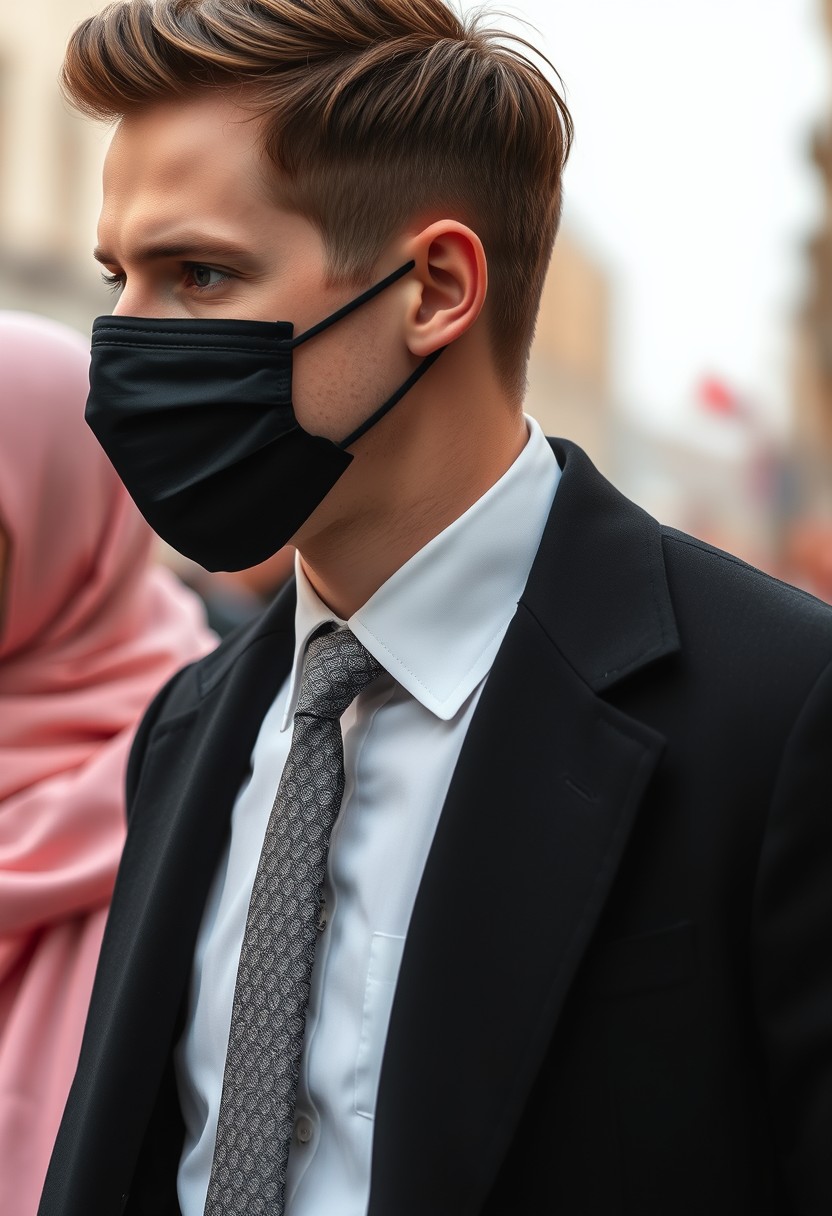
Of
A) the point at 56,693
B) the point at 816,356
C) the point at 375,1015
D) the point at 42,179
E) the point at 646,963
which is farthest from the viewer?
the point at 816,356

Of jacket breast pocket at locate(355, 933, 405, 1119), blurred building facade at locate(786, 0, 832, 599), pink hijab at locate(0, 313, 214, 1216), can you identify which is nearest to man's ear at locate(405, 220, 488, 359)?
jacket breast pocket at locate(355, 933, 405, 1119)

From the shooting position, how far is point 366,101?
62.3 inches

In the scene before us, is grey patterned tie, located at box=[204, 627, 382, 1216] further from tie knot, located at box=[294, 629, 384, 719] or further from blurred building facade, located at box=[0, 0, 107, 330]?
blurred building facade, located at box=[0, 0, 107, 330]

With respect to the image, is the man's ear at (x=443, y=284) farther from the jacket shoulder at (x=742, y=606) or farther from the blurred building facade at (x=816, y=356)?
the blurred building facade at (x=816, y=356)

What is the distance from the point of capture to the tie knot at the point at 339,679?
1.61 metres

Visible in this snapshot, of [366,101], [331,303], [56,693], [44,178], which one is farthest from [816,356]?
[331,303]

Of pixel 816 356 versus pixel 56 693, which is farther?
pixel 816 356

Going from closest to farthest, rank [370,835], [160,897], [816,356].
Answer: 1. [370,835]
2. [160,897]
3. [816,356]

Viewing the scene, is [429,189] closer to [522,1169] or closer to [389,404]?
[389,404]

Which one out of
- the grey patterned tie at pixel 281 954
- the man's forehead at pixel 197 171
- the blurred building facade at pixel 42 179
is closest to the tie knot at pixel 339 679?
the grey patterned tie at pixel 281 954

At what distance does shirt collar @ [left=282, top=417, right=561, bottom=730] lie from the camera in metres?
1.57

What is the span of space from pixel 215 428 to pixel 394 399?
22 centimetres

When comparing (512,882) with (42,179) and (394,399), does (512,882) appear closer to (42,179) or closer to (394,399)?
(394,399)

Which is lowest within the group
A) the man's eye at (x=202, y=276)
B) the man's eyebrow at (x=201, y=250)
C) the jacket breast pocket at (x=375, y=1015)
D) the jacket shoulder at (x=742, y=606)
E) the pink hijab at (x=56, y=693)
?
the pink hijab at (x=56, y=693)
